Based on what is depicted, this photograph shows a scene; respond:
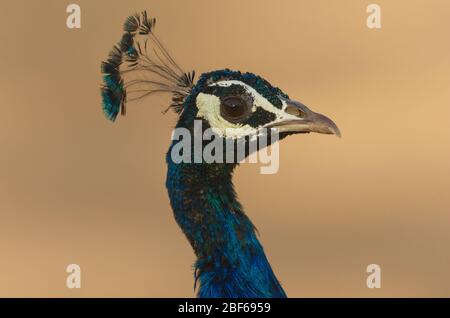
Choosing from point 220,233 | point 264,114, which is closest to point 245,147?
point 264,114

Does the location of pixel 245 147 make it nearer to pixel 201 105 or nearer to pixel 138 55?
pixel 201 105

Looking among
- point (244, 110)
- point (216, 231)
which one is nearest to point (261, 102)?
point (244, 110)

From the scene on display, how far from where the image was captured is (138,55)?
5.89 ft

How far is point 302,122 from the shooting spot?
5.49 ft

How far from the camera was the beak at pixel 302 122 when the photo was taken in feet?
5.46

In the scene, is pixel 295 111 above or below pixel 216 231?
above

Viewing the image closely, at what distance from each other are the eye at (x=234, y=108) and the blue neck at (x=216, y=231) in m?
0.10

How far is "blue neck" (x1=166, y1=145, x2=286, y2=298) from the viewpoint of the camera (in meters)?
1.63

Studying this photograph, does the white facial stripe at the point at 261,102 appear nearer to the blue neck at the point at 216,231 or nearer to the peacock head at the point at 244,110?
the peacock head at the point at 244,110

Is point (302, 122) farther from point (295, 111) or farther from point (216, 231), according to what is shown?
point (216, 231)

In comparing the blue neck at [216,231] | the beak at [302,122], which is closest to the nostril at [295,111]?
the beak at [302,122]

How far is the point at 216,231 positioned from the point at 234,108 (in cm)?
26

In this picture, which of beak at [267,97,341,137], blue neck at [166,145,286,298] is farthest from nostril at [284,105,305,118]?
blue neck at [166,145,286,298]

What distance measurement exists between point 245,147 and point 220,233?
19 cm
